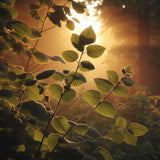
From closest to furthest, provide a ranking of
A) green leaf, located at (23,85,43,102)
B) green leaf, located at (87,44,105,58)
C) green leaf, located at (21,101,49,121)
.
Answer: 1. green leaf, located at (21,101,49,121)
2. green leaf, located at (87,44,105,58)
3. green leaf, located at (23,85,43,102)

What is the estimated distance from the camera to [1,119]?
0.62 meters

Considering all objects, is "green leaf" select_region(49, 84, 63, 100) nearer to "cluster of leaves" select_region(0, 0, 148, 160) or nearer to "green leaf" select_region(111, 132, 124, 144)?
"cluster of leaves" select_region(0, 0, 148, 160)

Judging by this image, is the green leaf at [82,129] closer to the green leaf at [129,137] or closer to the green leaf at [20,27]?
the green leaf at [129,137]

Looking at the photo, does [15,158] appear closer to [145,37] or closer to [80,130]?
[80,130]

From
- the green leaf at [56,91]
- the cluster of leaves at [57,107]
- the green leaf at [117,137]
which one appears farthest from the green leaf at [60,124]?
the green leaf at [117,137]

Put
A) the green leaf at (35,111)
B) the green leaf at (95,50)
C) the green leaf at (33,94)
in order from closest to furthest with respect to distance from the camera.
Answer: the green leaf at (35,111) < the green leaf at (95,50) < the green leaf at (33,94)

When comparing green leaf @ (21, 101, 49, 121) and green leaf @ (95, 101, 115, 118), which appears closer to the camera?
green leaf @ (21, 101, 49, 121)

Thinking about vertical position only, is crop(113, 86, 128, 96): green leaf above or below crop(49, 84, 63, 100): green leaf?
above

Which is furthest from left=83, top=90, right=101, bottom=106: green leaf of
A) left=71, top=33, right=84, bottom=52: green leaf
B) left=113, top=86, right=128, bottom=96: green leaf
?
left=71, top=33, right=84, bottom=52: green leaf

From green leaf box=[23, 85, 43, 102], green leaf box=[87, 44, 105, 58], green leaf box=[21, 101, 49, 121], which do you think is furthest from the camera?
green leaf box=[23, 85, 43, 102]

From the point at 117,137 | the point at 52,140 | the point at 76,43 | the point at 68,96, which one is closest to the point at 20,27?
the point at 76,43

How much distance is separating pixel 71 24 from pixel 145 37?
1092cm

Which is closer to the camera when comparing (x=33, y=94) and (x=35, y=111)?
(x=35, y=111)

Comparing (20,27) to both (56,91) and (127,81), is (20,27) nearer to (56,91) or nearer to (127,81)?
(56,91)
